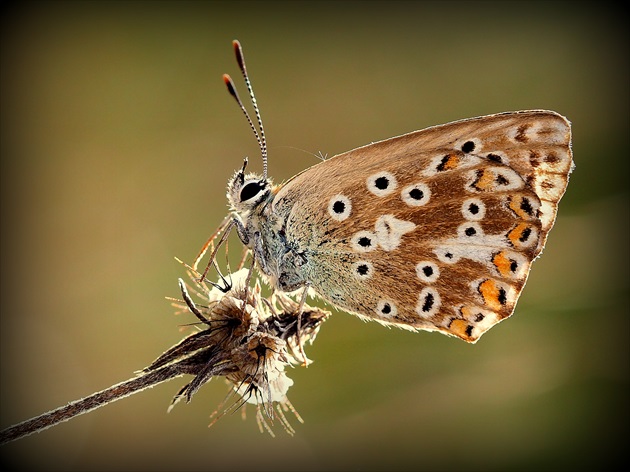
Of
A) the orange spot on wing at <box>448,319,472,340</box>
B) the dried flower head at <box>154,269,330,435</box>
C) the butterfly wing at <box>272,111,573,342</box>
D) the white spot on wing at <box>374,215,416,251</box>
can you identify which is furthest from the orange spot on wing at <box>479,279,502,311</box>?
the dried flower head at <box>154,269,330,435</box>

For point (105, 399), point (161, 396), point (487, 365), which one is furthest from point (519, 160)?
point (161, 396)

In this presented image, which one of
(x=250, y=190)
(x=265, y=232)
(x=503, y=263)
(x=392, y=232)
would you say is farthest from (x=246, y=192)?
(x=503, y=263)

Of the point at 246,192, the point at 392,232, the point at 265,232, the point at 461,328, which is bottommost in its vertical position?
the point at 461,328

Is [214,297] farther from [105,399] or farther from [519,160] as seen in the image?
[519,160]

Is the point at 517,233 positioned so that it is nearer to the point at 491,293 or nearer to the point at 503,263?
the point at 503,263

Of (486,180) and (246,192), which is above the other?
(246,192)

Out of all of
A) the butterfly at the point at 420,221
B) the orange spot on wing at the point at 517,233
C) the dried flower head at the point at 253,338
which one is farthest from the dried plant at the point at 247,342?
the orange spot on wing at the point at 517,233
